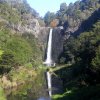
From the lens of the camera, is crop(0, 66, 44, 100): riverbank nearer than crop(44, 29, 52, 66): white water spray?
Yes

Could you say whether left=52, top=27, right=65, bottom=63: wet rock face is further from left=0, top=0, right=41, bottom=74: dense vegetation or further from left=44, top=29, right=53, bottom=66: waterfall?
left=0, top=0, right=41, bottom=74: dense vegetation

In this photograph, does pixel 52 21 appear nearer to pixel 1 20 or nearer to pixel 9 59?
pixel 1 20

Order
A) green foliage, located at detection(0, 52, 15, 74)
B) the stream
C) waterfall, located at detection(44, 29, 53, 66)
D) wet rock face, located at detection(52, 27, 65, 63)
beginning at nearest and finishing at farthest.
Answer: the stream, green foliage, located at detection(0, 52, 15, 74), waterfall, located at detection(44, 29, 53, 66), wet rock face, located at detection(52, 27, 65, 63)

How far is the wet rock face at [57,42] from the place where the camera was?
461 ft

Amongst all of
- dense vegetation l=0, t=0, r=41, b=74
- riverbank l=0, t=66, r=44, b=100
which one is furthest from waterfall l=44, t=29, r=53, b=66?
riverbank l=0, t=66, r=44, b=100

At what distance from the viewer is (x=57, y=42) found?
490 ft

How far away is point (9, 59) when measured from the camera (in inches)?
3174

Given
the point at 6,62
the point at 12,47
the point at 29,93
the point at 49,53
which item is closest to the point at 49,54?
the point at 49,53

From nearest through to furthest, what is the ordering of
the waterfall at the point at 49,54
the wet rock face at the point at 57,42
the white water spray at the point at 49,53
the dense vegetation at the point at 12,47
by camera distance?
the dense vegetation at the point at 12,47 → the waterfall at the point at 49,54 → the white water spray at the point at 49,53 → the wet rock face at the point at 57,42

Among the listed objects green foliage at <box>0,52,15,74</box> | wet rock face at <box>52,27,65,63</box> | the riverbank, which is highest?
wet rock face at <box>52,27,65,63</box>

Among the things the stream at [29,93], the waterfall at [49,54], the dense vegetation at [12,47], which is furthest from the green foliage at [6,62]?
the waterfall at [49,54]

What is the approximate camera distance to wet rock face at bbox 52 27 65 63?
140462 millimetres

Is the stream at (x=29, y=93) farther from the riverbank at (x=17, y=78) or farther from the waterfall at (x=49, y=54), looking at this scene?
the waterfall at (x=49, y=54)

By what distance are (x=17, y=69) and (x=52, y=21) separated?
113 metres
